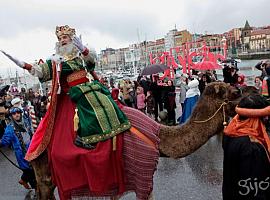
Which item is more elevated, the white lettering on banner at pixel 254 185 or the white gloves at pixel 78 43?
the white gloves at pixel 78 43

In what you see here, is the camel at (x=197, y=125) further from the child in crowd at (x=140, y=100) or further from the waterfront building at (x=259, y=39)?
the waterfront building at (x=259, y=39)

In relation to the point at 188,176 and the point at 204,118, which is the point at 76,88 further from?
the point at 188,176

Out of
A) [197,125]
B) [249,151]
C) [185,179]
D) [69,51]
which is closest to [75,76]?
[69,51]

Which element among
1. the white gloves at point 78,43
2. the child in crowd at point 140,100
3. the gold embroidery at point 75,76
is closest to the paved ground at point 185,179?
the gold embroidery at point 75,76

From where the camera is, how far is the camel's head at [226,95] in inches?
162

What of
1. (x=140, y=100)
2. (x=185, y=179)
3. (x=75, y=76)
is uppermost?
(x=75, y=76)

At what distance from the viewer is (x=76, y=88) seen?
430 centimetres

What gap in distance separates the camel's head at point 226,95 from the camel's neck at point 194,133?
79 mm

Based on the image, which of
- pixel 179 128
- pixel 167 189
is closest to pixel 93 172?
pixel 179 128

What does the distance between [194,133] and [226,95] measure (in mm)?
503

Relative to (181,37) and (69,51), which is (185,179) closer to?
(69,51)

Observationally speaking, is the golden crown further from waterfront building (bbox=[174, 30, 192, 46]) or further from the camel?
waterfront building (bbox=[174, 30, 192, 46])

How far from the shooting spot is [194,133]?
419 centimetres

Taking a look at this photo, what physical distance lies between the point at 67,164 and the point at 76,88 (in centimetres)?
79
